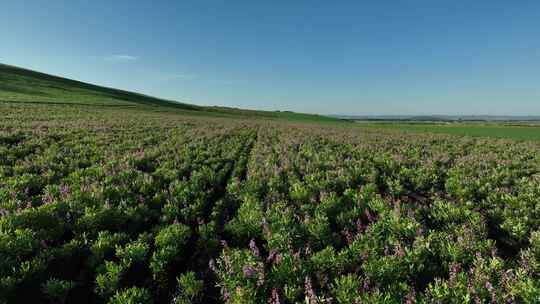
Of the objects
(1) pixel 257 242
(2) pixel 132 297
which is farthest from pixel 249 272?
(2) pixel 132 297

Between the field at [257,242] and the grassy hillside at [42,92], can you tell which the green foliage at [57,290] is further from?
the grassy hillside at [42,92]

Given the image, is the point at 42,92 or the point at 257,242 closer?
the point at 257,242

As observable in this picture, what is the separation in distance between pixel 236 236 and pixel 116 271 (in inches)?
105

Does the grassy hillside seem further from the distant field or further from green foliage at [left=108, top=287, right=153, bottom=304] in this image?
the distant field

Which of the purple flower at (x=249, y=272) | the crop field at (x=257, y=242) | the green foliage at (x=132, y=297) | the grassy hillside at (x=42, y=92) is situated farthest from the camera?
the grassy hillside at (x=42, y=92)

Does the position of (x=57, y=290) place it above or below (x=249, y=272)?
below

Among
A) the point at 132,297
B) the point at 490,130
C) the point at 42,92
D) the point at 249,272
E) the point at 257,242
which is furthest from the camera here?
the point at 42,92

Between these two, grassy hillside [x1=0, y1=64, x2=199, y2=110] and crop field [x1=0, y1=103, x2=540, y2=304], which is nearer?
crop field [x1=0, y1=103, x2=540, y2=304]

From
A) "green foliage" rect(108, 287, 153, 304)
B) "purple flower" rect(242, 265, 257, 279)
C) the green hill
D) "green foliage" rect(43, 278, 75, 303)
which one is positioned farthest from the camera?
the green hill

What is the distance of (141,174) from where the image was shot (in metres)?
10.3

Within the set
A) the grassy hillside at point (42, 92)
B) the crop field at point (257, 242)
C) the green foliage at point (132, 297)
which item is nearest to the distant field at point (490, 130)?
the crop field at point (257, 242)

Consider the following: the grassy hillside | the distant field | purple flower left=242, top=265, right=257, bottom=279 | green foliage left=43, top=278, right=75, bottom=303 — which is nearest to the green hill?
the grassy hillside

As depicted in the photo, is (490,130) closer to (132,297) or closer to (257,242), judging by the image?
(257,242)

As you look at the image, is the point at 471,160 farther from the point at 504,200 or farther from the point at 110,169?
the point at 110,169
